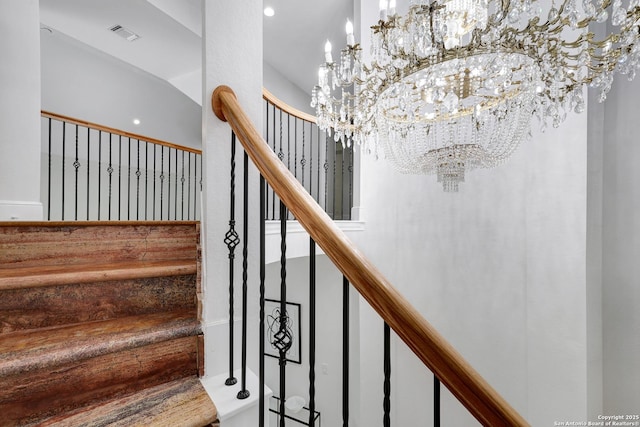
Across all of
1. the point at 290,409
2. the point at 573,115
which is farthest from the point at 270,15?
the point at 290,409

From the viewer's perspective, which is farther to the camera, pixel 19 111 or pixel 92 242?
pixel 19 111

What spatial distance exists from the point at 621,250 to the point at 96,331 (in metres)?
3.24

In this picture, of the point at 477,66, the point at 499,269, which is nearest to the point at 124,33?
the point at 477,66

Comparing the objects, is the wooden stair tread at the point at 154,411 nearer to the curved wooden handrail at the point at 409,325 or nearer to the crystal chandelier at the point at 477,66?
the curved wooden handrail at the point at 409,325

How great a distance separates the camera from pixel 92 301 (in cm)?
108

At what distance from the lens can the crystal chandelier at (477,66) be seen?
122 cm

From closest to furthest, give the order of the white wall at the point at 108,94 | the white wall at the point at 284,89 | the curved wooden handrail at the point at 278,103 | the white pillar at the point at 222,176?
the white pillar at the point at 222,176
the curved wooden handrail at the point at 278,103
the white wall at the point at 108,94
the white wall at the point at 284,89

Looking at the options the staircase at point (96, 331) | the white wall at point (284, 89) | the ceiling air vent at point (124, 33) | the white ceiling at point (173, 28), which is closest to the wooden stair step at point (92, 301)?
the staircase at point (96, 331)

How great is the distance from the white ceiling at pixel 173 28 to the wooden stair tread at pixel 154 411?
3263mm

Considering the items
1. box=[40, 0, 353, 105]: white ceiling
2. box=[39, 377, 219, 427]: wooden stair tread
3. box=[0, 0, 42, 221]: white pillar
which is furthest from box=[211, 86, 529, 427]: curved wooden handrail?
box=[40, 0, 353, 105]: white ceiling

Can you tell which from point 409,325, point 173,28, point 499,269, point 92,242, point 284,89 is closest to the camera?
point 409,325

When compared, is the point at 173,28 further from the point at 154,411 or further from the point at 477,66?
the point at 154,411

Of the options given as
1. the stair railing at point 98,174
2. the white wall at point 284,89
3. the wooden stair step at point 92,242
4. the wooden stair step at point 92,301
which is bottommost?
the wooden stair step at point 92,301

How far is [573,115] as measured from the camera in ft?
7.24
